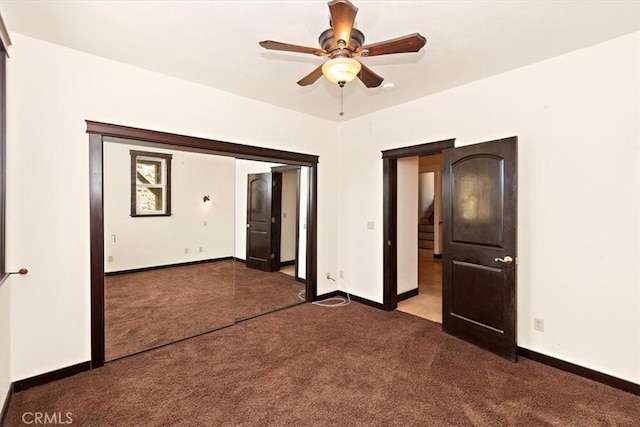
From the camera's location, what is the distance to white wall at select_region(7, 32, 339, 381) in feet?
7.56

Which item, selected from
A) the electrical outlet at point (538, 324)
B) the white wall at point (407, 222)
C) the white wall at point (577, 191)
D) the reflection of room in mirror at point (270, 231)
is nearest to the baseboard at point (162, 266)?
the reflection of room in mirror at point (270, 231)

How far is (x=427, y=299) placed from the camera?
4.55 meters

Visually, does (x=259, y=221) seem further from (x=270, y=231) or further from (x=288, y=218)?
(x=288, y=218)

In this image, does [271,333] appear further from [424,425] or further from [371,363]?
[424,425]

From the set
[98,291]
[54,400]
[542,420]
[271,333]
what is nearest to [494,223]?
[542,420]

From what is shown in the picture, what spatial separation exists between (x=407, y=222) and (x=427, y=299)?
47.4 inches

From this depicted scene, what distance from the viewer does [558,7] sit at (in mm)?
1977

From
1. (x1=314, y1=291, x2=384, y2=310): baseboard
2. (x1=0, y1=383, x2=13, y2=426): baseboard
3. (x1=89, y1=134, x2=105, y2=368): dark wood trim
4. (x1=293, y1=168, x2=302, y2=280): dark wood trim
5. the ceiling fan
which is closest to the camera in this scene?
the ceiling fan

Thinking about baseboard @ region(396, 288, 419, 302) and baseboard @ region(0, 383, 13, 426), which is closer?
baseboard @ region(0, 383, 13, 426)

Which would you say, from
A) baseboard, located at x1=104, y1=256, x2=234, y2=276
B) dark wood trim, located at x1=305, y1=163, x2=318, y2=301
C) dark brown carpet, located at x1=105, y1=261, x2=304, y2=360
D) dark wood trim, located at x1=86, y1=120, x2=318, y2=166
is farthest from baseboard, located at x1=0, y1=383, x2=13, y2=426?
dark wood trim, located at x1=305, y1=163, x2=318, y2=301

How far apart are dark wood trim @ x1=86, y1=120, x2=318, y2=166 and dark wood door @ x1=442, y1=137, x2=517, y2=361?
1.93 meters

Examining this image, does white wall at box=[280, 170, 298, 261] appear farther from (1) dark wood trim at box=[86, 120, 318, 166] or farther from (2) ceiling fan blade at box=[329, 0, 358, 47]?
(2) ceiling fan blade at box=[329, 0, 358, 47]

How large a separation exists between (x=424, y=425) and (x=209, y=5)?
10.1 feet

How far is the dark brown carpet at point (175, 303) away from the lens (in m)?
2.98
